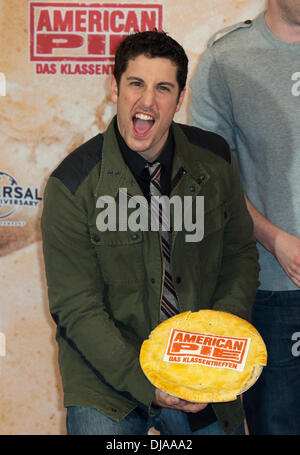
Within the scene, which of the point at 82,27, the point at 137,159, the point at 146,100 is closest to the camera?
the point at 146,100

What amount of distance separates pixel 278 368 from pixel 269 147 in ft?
2.42

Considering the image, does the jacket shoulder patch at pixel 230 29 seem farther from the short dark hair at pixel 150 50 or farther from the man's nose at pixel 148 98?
the man's nose at pixel 148 98

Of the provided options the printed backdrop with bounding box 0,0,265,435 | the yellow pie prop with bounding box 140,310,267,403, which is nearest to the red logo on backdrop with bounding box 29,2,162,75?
the printed backdrop with bounding box 0,0,265,435

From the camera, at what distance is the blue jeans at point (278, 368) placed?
2.10 meters

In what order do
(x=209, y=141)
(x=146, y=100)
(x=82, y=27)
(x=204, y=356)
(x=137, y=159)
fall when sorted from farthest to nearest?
(x=82, y=27) → (x=209, y=141) → (x=137, y=159) → (x=146, y=100) → (x=204, y=356)

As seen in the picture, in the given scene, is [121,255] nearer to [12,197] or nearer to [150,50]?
[150,50]

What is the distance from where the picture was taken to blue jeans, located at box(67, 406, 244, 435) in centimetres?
172

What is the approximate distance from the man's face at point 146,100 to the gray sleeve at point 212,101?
13.2 inches

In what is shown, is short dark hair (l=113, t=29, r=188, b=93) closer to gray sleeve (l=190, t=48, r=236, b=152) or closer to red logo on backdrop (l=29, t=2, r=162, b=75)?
gray sleeve (l=190, t=48, r=236, b=152)

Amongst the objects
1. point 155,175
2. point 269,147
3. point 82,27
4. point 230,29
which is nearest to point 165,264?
point 155,175

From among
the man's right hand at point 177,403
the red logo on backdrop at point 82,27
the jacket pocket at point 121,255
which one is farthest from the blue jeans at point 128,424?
the red logo on backdrop at point 82,27

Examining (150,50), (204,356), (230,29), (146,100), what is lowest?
(204,356)

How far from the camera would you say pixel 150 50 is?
177 cm
